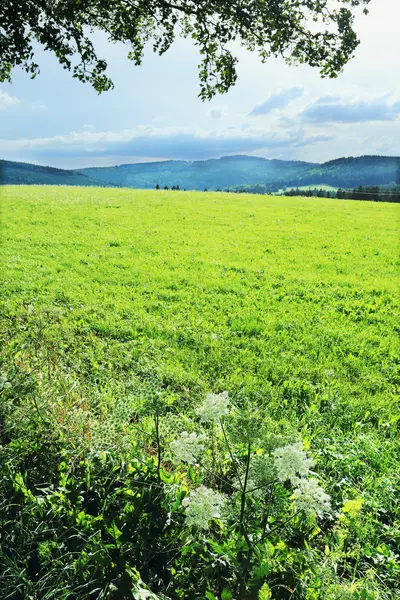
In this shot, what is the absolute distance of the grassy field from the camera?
432 cm

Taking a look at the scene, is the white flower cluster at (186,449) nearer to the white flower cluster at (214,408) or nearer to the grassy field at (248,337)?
the white flower cluster at (214,408)

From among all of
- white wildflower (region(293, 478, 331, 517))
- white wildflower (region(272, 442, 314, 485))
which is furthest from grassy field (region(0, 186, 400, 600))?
white wildflower (region(272, 442, 314, 485))

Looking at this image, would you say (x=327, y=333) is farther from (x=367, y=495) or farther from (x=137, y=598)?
(x=137, y=598)

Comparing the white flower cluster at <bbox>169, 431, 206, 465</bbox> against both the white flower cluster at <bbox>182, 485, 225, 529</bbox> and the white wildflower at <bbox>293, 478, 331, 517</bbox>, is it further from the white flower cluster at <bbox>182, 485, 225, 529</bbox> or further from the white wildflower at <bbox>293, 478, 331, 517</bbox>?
the white wildflower at <bbox>293, 478, 331, 517</bbox>

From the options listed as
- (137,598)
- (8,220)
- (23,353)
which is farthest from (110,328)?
(8,220)

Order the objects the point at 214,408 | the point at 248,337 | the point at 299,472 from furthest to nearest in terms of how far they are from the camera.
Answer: the point at 248,337 < the point at 214,408 < the point at 299,472

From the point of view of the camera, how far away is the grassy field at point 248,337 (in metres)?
4.32

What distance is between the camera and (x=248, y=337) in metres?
8.48

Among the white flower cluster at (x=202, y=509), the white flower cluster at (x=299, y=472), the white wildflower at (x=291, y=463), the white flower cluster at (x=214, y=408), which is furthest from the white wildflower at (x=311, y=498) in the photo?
the white flower cluster at (x=214, y=408)

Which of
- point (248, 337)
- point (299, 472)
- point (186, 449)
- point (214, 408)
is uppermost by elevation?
point (214, 408)

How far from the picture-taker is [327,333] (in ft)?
28.8

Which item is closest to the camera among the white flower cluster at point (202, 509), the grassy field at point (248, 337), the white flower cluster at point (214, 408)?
the white flower cluster at point (202, 509)

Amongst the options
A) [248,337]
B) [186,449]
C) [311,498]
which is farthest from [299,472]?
[248,337]

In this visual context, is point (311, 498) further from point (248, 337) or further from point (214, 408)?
point (248, 337)
